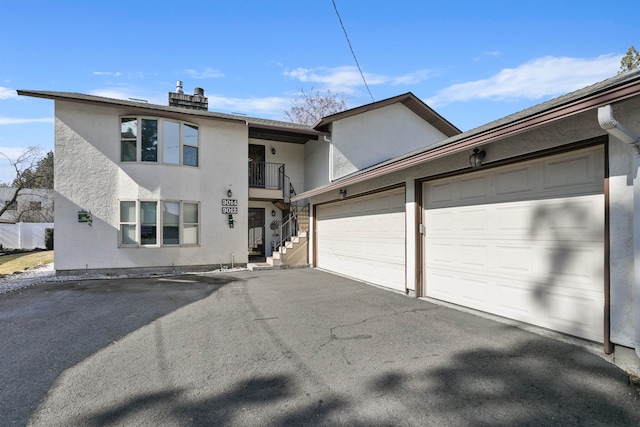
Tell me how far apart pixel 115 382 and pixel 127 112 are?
32.2 ft

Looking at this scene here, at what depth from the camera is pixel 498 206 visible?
16.4ft

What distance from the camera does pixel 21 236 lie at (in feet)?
67.0

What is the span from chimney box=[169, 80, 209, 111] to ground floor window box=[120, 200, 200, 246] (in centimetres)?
435

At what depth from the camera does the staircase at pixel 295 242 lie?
12.0 metres

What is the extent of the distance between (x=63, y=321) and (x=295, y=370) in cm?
441

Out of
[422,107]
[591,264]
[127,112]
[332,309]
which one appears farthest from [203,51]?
[591,264]

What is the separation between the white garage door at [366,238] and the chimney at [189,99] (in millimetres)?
6543

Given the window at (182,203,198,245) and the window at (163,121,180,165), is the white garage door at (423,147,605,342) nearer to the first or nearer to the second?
the window at (182,203,198,245)

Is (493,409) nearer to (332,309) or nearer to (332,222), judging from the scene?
(332,309)

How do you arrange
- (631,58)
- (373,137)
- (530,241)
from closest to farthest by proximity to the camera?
(530,241), (373,137), (631,58)

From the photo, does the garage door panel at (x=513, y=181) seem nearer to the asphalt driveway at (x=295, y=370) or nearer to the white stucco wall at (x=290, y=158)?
the asphalt driveway at (x=295, y=370)

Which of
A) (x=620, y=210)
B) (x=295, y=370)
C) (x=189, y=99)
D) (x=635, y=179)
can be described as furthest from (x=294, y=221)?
(x=635, y=179)

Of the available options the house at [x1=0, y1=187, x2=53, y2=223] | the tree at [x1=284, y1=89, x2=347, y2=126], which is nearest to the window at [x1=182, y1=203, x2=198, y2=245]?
the tree at [x1=284, y1=89, x2=347, y2=126]

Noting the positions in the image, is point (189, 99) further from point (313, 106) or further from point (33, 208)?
point (33, 208)
